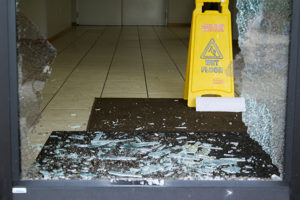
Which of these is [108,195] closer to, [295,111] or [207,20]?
[295,111]

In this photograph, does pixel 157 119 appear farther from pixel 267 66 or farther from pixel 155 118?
pixel 267 66

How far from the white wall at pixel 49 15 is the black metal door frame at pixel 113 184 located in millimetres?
4579

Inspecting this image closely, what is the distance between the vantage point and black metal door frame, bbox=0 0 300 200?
1.64 meters

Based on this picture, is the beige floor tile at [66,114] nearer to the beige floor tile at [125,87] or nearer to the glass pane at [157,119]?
the glass pane at [157,119]

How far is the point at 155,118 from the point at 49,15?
5151 mm

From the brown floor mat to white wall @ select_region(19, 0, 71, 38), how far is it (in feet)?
10.1

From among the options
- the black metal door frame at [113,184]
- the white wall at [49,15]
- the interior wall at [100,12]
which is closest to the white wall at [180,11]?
the interior wall at [100,12]

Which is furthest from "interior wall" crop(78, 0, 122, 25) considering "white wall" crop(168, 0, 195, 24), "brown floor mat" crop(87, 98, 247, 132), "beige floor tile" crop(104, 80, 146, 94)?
"brown floor mat" crop(87, 98, 247, 132)

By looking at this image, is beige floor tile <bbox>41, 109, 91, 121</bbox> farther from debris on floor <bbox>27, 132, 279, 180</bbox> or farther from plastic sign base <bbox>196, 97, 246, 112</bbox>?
plastic sign base <bbox>196, 97, 246, 112</bbox>

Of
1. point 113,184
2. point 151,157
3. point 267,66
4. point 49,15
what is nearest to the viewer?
point 113,184

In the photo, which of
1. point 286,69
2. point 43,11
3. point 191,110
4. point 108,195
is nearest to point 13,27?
point 108,195

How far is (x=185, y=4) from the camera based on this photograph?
12.1 metres

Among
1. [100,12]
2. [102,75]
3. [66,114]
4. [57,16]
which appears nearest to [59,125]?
[66,114]

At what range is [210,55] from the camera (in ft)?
11.6
